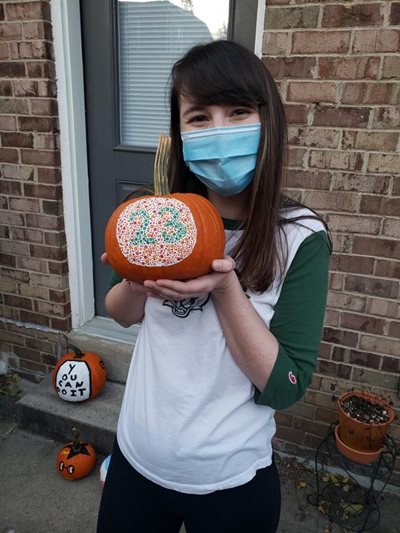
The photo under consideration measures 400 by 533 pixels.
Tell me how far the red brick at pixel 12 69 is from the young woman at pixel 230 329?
2056 mm

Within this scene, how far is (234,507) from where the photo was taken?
3.75 feet

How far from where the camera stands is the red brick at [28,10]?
2.60m

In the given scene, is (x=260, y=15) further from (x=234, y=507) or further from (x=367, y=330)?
(x=234, y=507)

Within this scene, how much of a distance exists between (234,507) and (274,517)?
16 cm

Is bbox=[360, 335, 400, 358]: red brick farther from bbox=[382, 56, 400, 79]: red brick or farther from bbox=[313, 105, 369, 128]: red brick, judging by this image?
bbox=[382, 56, 400, 79]: red brick

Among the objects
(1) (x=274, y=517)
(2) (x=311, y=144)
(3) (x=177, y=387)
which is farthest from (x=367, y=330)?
(3) (x=177, y=387)

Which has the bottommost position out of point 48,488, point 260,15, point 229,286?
point 48,488

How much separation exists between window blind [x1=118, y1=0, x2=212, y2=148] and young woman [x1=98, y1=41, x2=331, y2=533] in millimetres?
1736

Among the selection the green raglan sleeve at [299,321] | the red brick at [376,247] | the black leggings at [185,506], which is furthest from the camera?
the red brick at [376,247]

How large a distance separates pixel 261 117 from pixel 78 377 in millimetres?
2397

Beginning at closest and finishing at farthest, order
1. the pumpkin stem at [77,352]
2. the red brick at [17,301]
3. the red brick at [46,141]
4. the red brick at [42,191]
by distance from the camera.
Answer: the red brick at [46,141] → the red brick at [42,191] → the pumpkin stem at [77,352] → the red brick at [17,301]

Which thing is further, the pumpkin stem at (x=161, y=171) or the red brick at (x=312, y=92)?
the red brick at (x=312, y=92)

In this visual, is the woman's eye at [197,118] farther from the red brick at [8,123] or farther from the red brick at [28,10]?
the red brick at [8,123]

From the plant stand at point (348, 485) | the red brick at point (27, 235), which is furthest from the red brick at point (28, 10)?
the plant stand at point (348, 485)
